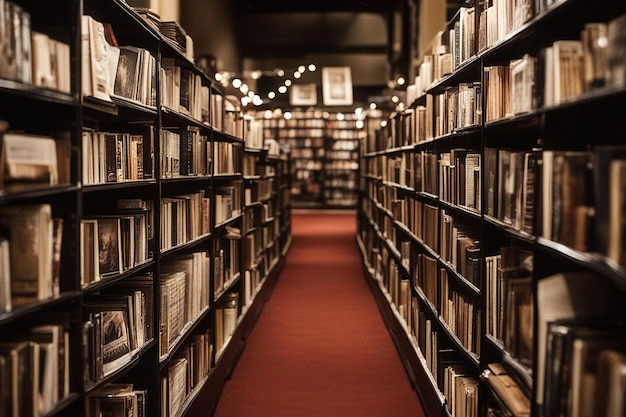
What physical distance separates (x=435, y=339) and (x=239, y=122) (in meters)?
3.06

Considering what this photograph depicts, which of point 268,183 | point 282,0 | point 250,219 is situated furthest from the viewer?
point 282,0

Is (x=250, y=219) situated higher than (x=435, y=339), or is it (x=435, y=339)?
(x=250, y=219)

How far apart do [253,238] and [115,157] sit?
4.67 metres

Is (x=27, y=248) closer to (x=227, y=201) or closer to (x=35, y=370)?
(x=35, y=370)

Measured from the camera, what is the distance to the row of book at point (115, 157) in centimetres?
267

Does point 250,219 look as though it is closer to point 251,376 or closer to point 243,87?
point 251,376

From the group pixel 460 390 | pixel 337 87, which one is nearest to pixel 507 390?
pixel 460 390

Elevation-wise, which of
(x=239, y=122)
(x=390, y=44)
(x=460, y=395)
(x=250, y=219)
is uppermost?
(x=390, y=44)

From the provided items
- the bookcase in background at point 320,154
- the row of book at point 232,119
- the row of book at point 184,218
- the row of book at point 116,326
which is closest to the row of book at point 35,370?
the row of book at point 116,326

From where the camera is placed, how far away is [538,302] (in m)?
2.25

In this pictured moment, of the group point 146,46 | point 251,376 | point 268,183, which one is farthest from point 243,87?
point 146,46

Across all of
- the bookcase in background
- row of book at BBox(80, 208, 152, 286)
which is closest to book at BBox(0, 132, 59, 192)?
row of book at BBox(80, 208, 152, 286)

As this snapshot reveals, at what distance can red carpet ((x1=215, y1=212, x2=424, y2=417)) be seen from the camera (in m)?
4.82

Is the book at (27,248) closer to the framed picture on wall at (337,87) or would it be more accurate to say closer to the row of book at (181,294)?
the row of book at (181,294)
